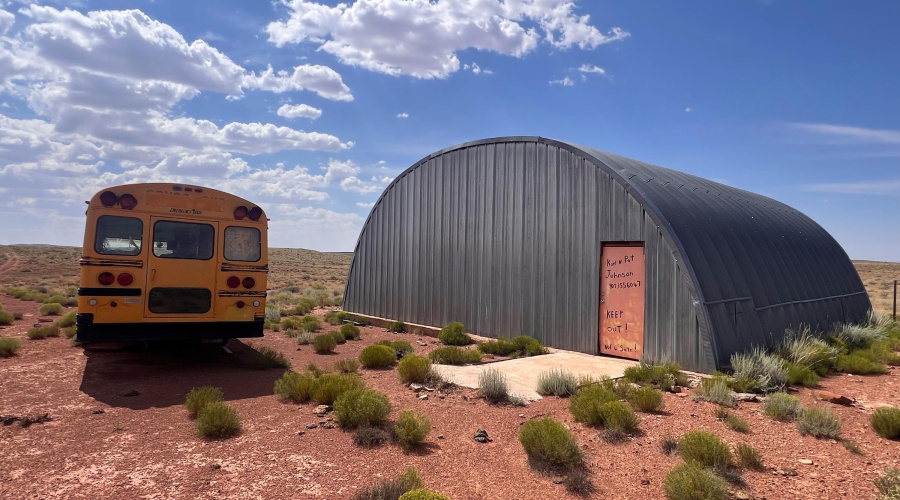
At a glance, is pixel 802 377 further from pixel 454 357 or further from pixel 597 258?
pixel 454 357

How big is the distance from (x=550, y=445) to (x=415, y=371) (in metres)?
3.92

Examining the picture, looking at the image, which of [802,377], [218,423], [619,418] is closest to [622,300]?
[802,377]

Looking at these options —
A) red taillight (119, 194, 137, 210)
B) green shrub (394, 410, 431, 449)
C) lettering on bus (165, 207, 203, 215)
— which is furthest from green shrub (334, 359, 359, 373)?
red taillight (119, 194, 137, 210)

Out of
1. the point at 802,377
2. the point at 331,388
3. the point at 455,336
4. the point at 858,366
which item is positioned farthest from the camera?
the point at 455,336

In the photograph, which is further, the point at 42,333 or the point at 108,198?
the point at 42,333

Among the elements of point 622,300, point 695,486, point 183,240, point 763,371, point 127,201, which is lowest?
point 695,486

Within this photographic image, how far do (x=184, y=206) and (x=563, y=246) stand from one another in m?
8.38

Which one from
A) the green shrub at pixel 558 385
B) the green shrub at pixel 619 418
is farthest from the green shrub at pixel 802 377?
the green shrub at pixel 619 418

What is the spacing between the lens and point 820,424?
673 centimetres

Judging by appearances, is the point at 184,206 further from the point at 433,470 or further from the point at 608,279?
the point at 608,279

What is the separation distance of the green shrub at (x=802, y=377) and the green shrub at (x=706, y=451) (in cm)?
499

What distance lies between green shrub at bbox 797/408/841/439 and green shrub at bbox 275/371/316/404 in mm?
6866

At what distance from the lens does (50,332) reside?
1441cm

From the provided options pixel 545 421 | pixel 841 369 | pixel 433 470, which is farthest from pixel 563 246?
pixel 433 470
